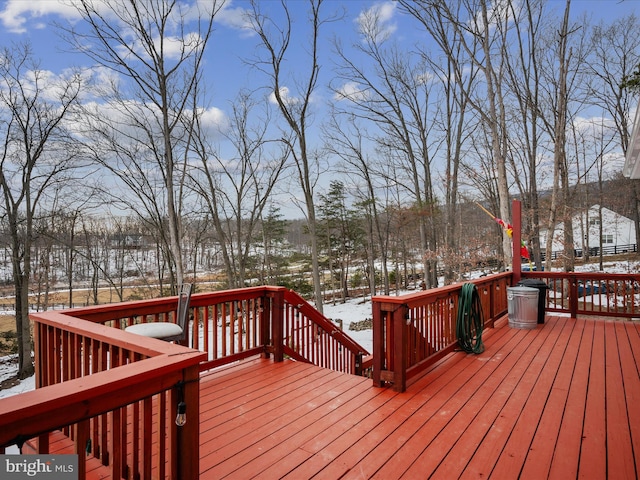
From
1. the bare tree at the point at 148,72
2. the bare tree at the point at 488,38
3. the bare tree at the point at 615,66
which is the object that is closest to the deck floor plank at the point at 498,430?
the bare tree at the point at 488,38

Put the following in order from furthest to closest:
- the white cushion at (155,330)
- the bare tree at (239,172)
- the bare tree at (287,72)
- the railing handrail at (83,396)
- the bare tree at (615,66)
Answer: the bare tree at (239,172), the bare tree at (615,66), the bare tree at (287,72), the white cushion at (155,330), the railing handrail at (83,396)

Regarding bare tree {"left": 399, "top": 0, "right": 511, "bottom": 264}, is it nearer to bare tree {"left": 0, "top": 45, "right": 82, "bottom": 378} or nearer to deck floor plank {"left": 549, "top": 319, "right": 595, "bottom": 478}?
deck floor plank {"left": 549, "top": 319, "right": 595, "bottom": 478}

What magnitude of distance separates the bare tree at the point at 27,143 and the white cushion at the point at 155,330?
412 inches

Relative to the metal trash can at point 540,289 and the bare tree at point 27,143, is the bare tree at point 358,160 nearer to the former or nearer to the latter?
the bare tree at point 27,143

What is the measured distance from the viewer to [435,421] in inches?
113

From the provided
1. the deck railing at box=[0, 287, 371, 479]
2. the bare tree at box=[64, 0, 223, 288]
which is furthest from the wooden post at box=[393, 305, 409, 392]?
the bare tree at box=[64, 0, 223, 288]

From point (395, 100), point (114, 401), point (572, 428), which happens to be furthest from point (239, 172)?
point (114, 401)

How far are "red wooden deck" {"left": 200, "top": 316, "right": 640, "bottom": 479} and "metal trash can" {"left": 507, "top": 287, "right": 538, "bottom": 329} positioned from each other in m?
1.58

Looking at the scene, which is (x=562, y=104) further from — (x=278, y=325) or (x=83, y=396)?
(x=83, y=396)

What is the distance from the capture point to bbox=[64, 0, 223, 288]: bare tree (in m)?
9.88

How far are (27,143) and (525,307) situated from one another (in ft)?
45.5

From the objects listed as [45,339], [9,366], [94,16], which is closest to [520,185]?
[94,16]

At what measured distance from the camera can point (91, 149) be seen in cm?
1199

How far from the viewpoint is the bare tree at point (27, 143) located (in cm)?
1078
